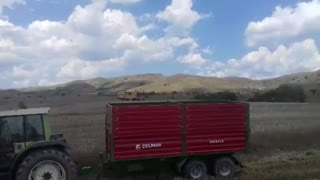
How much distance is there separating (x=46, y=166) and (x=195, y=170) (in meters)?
4.98

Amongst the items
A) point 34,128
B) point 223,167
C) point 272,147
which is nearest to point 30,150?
point 34,128

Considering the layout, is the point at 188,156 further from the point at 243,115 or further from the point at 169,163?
the point at 243,115

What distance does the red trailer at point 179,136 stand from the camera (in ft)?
46.5

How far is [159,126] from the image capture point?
14578mm

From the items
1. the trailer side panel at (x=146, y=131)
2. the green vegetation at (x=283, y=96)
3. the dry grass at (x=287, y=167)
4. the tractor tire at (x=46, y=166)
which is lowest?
the dry grass at (x=287, y=167)

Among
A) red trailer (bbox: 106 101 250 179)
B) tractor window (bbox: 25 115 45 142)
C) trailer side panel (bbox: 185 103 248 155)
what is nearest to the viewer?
tractor window (bbox: 25 115 45 142)

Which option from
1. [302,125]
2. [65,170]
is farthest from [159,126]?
[302,125]

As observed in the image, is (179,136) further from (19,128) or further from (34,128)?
(19,128)

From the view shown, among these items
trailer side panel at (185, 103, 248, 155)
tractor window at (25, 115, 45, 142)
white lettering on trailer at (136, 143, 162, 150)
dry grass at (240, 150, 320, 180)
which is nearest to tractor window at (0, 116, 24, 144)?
tractor window at (25, 115, 45, 142)

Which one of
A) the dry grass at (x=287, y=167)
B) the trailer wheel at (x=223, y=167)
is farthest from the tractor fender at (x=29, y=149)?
the dry grass at (x=287, y=167)

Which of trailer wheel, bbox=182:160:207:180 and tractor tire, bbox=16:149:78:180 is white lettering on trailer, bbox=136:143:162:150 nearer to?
trailer wheel, bbox=182:160:207:180

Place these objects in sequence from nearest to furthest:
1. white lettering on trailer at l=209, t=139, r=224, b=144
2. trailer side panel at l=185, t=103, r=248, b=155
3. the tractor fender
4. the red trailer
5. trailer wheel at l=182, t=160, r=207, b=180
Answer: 1. the tractor fender
2. the red trailer
3. trailer side panel at l=185, t=103, r=248, b=155
4. trailer wheel at l=182, t=160, r=207, b=180
5. white lettering on trailer at l=209, t=139, r=224, b=144

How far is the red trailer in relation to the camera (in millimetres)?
14164

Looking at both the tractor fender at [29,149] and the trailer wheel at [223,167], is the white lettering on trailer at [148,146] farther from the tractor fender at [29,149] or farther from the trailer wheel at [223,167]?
the tractor fender at [29,149]
